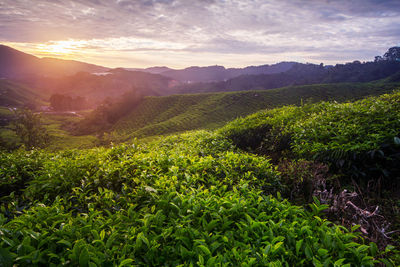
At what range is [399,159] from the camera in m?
4.85

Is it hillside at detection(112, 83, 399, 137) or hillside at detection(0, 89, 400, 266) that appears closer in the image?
hillside at detection(0, 89, 400, 266)

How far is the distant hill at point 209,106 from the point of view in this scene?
187 ft

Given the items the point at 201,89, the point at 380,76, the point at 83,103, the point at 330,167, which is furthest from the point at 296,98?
the point at 83,103

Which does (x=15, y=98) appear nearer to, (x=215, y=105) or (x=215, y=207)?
(x=215, y=105)

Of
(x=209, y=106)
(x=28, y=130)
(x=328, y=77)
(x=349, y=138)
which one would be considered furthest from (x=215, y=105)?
(x=328, y=77)

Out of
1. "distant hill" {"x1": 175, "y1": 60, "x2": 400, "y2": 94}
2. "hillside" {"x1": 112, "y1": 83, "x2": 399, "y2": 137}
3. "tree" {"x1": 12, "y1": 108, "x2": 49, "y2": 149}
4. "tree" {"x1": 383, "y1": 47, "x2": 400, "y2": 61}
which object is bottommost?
"tree" {"x1": 12, "y1": 108, "x2": 49, "y2": 149}

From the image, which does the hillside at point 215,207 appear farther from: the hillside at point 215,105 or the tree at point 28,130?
the tree at point 28,130

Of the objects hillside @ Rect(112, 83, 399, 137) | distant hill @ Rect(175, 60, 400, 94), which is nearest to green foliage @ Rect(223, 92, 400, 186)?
hillside @ Rect(112, 83, 399, 137)

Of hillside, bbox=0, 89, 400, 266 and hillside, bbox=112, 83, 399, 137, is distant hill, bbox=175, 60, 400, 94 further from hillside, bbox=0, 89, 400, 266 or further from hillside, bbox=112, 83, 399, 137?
hillside, bbox=0, 89, 400, 266

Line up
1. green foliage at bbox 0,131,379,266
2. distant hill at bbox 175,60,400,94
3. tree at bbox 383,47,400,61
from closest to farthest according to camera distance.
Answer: green foliage at bbox 0,131,379,266
distant hill at bbox 175,60,400,94
tree at bbox 383,47,400,61

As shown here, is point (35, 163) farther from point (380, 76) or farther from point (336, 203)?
point (380, 76)

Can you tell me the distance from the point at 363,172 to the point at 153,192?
190 inches

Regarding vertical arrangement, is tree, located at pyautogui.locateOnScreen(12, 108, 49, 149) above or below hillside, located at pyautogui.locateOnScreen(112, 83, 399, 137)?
below

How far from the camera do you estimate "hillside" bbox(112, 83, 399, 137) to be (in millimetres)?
57278
